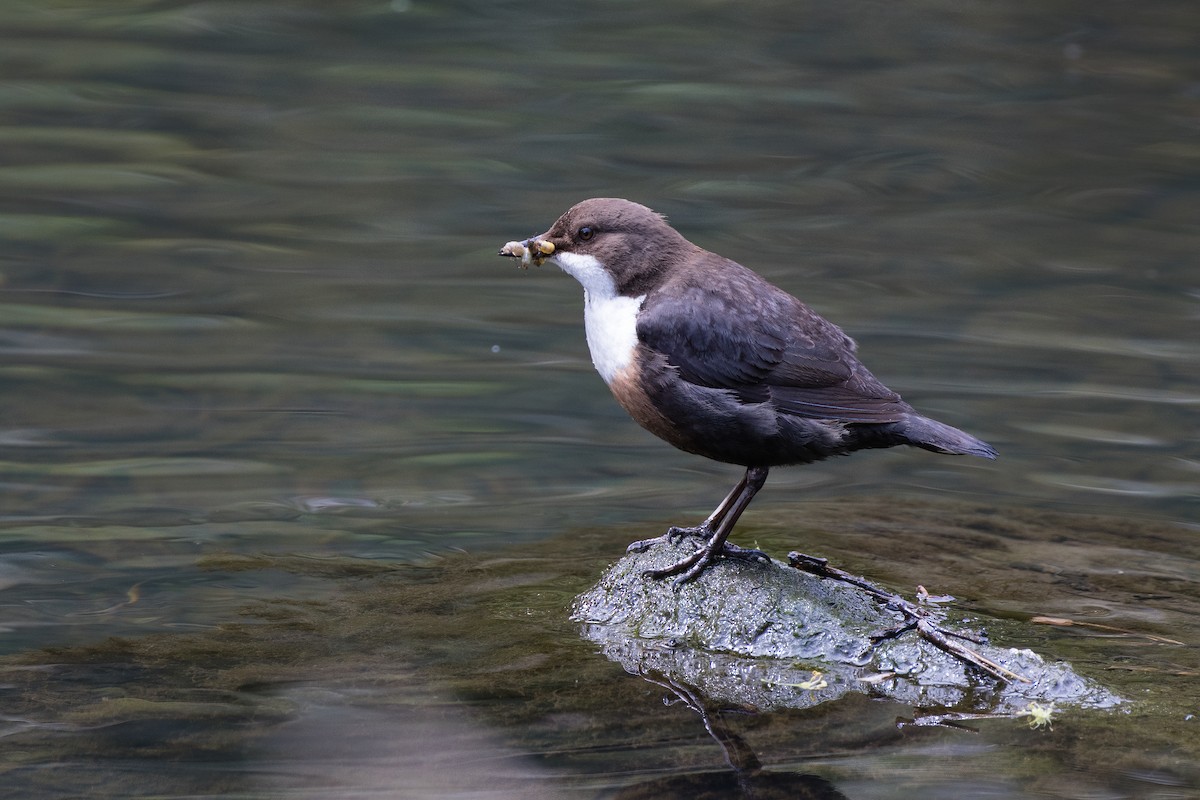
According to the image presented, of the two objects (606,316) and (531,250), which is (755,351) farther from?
(531,250)

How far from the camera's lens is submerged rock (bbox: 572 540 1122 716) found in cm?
354

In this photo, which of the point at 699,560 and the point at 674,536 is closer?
the point at 699,560

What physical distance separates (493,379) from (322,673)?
3001mm

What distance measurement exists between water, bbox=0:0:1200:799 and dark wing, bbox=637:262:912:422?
81 centimetres

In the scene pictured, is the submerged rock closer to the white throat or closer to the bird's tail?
the bird's tail

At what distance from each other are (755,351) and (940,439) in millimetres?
584

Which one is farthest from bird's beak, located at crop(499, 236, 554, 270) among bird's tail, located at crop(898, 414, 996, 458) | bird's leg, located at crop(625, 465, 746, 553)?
bird's tail, located at crop(898, 414, 996, 458)

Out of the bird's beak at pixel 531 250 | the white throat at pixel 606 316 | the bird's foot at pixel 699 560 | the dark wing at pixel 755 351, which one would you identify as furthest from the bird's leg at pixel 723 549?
the bird's beak at pixel 531 250

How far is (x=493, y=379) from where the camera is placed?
6.67 metres

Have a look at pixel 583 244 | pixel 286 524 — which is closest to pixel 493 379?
pixel 286 524

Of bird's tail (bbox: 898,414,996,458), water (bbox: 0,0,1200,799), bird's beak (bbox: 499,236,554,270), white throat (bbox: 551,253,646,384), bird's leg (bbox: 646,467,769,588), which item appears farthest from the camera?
bird's beak (bbox: 499,236,554,270)

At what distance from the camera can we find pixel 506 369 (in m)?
6.77

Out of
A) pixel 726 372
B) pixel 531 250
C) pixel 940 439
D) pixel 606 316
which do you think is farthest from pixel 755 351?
pixel 531 250

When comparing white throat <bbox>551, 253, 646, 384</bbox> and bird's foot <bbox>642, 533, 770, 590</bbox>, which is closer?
bird's foot <bbox>642, 533, 770, 590</bbox>
